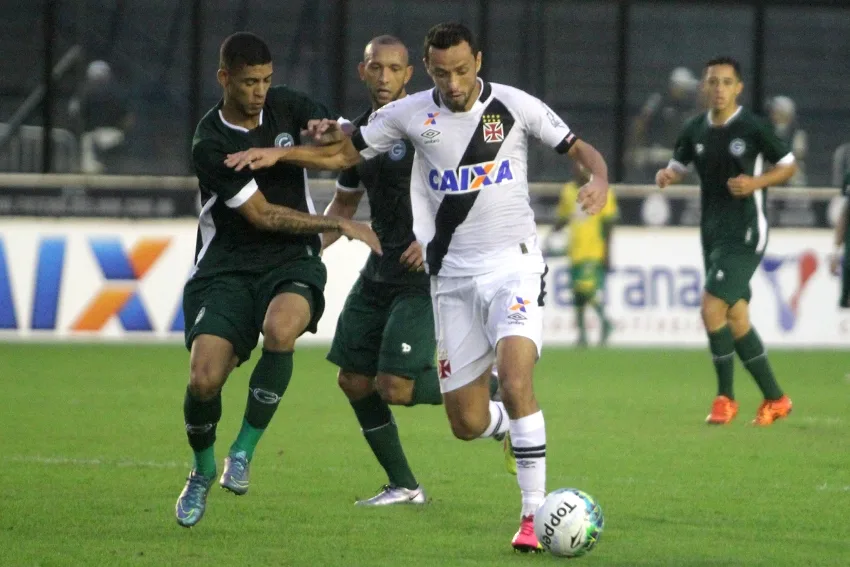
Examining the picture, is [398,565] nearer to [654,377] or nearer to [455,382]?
[455,382]

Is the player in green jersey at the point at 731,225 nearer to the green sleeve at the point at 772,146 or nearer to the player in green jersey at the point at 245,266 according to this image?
the green sleeve at the point at 772,146

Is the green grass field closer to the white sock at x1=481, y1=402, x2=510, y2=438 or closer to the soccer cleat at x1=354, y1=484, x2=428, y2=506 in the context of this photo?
the soccer cleat at x1=354, y1=484, x2=428, y2=506

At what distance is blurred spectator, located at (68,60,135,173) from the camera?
714 inches

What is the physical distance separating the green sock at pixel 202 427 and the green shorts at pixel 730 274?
5.03 meters

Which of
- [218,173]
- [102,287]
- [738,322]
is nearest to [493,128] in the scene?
[218,173]

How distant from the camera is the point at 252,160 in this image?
278 inches

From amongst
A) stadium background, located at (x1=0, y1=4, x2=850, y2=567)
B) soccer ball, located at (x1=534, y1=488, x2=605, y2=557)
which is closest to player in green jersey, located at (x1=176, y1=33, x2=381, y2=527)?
soccer ball, located at (x1=534, y1=488, x2=605, y2=557)

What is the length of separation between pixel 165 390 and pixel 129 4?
6.18m

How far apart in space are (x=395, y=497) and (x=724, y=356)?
428 cm

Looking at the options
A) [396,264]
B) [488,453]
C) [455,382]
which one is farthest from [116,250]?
[455,382]

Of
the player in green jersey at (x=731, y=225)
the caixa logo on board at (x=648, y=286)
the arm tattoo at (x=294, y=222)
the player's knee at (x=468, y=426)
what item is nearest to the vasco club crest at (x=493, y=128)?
the arm tattoo at (x=294, y=222)

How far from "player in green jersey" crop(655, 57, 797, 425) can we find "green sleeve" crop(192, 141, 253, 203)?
4687 mm

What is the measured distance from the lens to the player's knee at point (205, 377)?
7027mm

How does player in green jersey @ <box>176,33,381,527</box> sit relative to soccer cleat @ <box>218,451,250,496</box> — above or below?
above
